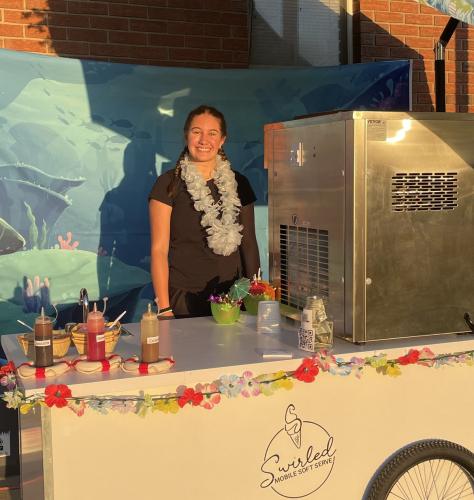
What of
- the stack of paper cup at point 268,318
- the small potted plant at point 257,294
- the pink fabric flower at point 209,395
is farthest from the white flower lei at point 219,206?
the pink fabric flower at point 209,395

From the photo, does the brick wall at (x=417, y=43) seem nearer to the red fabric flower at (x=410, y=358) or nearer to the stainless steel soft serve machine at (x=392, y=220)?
the stainless steel soft serve machine at (x=392, y=220)

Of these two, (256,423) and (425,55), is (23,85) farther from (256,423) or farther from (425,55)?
(425,55)

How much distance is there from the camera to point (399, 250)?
2.47 metres

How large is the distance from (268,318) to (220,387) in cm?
53

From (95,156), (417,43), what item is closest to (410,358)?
(95,156)

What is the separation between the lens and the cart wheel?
8.07 feet

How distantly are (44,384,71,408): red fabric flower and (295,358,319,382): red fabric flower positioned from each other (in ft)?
2.40

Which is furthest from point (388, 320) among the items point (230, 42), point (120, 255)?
point (230, 42)

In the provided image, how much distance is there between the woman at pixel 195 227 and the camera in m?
3.42

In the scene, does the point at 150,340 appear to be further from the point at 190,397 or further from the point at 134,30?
the point at 134,30

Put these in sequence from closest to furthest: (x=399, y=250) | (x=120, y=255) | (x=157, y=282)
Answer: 1. (x=399, y=250)
2. (x=157, y=282)
3. (x=120, y=255)

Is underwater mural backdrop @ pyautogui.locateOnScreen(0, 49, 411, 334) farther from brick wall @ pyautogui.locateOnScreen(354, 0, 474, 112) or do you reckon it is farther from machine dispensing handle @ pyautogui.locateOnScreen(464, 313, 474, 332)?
machine dispensing handle @ pyautogui.locateOnScreen(464, 313, 474, 332)

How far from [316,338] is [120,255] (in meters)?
2.48

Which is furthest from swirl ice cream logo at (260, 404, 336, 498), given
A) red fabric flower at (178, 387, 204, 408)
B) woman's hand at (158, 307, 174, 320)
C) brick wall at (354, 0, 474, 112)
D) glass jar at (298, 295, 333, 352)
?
brick wall at (354, 0, 474, 112)
